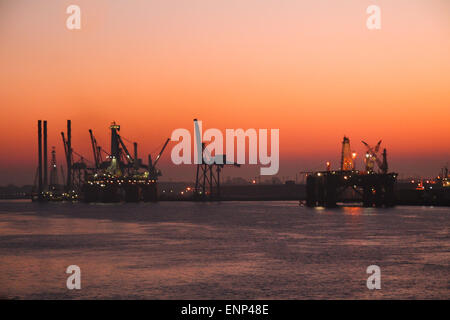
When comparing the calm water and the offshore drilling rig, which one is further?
the offshore drilling rig

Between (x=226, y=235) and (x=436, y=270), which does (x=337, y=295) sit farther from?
(x=226, y=235)

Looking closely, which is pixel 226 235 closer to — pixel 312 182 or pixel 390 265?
pixel 390 265

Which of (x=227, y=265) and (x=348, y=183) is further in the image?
(x=348, y=183)

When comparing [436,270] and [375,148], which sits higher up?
[375,148]

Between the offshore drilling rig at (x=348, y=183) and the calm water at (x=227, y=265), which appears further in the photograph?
the offshore drilling rig at (x=348, y=183)

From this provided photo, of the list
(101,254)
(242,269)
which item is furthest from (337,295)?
(101,254)
